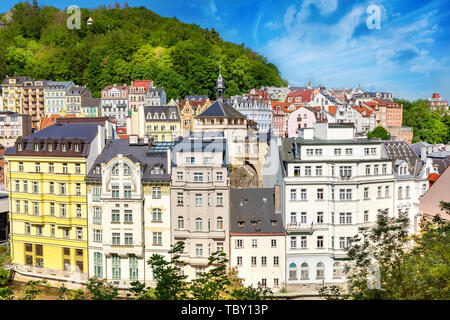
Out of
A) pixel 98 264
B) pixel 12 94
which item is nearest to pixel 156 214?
pixel 98 264

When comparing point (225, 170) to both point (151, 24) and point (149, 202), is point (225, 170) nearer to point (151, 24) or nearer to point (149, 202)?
point (149, 202)

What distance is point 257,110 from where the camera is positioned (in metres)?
93.9

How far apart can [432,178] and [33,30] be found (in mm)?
126841

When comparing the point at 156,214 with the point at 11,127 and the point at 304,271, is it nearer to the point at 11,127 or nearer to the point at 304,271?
the point at 304,271

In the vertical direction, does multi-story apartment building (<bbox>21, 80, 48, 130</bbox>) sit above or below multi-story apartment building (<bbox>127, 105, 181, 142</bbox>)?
above

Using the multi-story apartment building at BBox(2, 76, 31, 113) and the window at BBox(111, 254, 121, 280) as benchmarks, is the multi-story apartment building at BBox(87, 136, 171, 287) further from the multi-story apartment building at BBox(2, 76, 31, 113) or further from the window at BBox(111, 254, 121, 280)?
the multi-story apartment building at BBox(2, 76, 31, 113)

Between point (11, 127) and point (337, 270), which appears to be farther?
point (11, 127)

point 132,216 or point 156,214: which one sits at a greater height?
point 156,214

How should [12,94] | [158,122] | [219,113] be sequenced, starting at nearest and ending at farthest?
1. [219,113]
2. [158,122]
3. [12,94]

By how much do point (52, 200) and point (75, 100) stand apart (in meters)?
71.0

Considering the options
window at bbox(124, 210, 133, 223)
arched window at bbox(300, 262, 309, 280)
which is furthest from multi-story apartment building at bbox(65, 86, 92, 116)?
arched window at bbox(300, 262, 309, 280)

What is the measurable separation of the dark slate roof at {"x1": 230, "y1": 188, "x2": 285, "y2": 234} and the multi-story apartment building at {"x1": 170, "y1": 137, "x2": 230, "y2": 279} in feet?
4.23

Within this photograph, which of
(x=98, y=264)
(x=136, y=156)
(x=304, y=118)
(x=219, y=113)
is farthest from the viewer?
(x=304, y=118)

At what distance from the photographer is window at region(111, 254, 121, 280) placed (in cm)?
3431
